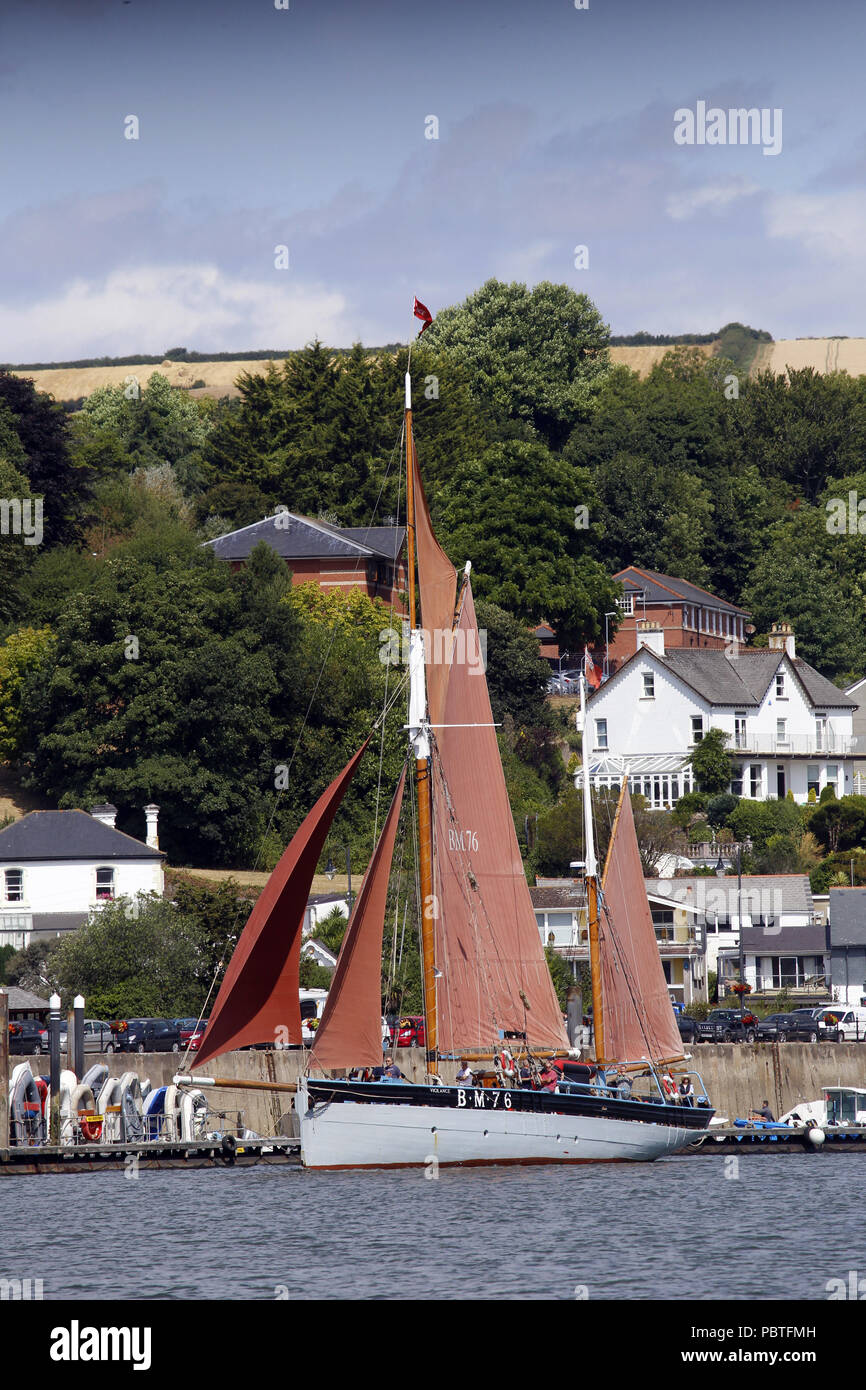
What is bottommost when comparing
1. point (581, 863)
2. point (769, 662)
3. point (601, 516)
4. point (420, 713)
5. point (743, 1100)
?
point (743, 1100)

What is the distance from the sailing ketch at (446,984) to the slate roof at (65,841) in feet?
105

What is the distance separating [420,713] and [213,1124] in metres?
14.9

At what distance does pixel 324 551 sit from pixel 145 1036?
50.5 metres

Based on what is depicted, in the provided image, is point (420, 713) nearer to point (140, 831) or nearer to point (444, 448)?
point (140, 831)

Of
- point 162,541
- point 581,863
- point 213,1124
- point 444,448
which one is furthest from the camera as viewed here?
point 444,448

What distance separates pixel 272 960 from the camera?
156ft

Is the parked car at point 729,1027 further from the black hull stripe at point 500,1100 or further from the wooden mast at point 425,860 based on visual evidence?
the wooden mast at point 425,860

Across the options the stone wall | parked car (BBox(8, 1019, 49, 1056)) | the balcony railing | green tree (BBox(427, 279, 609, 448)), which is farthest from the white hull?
green tree (BBox(427, 279, 609, 448))

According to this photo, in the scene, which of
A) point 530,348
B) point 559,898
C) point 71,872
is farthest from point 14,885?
point 530,348

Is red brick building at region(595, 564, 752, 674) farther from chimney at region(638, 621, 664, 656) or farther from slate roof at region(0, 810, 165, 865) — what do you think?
slate roof at region(0, 810, 165, 865)

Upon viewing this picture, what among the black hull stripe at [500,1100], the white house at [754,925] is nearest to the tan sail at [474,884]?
the black hull stripe at [500,1100]

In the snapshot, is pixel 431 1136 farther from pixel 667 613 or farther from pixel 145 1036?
pixel 667 613

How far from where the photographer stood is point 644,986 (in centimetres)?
5638
